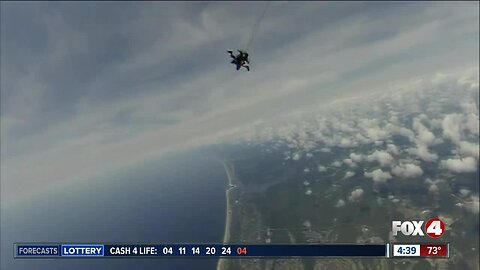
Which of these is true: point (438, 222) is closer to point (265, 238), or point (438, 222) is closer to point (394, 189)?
point (265, 238)

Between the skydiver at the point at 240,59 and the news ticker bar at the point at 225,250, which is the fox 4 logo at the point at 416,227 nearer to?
the news ticker bar at the point at 225,250

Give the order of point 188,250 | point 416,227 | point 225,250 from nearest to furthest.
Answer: point 416,227 → point 225,250 → point 188,250

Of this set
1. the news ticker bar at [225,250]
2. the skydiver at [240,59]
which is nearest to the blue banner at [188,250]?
the news ticker bar at [225,250]

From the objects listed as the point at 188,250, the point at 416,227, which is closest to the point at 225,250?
the point at 188,250

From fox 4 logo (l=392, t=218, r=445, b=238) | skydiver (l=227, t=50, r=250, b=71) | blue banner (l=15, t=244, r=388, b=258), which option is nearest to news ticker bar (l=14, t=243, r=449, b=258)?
blue banner (l=15, t=244, r=388, b=258)

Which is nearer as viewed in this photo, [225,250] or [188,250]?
[225,250]

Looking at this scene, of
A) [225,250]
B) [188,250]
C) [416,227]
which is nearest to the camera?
[416,227]

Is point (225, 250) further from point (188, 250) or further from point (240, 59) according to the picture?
point (240, 59)
